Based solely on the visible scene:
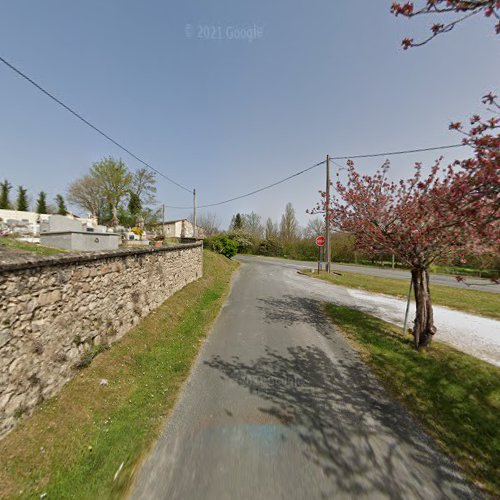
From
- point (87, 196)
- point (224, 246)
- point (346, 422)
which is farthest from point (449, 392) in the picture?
point (87, 196)

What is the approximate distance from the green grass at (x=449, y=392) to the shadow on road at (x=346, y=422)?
30 centimetres

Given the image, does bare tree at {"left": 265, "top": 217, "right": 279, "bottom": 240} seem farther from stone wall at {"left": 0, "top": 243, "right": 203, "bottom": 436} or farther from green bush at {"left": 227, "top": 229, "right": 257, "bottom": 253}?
stone wall at {"left": 0, "top": 243, "right": 203, "bottom": 436}

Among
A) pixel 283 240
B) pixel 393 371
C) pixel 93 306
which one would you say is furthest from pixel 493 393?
pixel 283 240

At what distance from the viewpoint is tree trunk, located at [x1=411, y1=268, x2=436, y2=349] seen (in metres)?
5.90

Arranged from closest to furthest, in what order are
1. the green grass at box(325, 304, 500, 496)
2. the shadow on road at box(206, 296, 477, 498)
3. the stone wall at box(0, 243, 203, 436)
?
the shadow on road at box(206, 296, 477, 498) < the green grass at box(325, 304, 500, 496) < the stone wall at box(0, 243, 203, 436)

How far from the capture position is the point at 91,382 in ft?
13.5

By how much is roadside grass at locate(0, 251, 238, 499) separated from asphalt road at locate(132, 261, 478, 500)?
289mm

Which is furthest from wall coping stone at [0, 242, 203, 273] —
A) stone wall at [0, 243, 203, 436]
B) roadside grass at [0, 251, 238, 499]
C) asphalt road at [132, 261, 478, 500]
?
asphalt road at [132, 261, 478, 500]

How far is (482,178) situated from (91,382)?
249 inches

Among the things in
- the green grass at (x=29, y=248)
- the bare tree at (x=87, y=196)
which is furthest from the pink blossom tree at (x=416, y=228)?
the bare tree at (x=87, y=196)

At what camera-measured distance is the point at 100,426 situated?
3273mm

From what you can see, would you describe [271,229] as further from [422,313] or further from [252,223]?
[422,313]

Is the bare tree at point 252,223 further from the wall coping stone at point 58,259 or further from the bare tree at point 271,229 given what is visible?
the wall coping stone at point 58,259

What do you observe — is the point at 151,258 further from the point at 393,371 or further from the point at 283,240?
the point at 283,240
